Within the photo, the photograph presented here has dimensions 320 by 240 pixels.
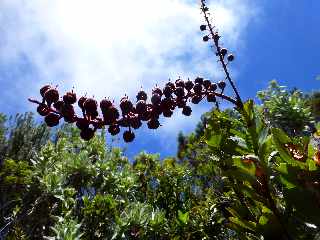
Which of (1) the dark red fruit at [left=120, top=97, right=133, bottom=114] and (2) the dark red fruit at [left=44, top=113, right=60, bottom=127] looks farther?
(1) the dark red fruit at [left=120, top=97, right=133, bottom=114]

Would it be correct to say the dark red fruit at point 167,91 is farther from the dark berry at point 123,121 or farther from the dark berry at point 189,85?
the dark berry at point 123,121

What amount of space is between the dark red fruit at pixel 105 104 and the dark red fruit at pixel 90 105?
0.03m

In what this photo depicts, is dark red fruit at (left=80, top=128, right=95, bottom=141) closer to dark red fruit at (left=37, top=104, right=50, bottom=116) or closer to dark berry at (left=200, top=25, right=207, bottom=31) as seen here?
dark red fruit at (left=37, top=104, right=50, bottom=116)

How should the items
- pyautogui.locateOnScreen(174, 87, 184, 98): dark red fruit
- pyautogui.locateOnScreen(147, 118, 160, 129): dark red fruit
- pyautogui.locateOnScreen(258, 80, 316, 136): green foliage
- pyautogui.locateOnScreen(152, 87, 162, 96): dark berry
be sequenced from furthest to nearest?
1. pyautogui.locateOnScreen(258, 80, 316, 136): green foliage
2. pyautogui.locateOnScreen(174, 87, 184, 98): dark red fruit
3. pyautogui.locateOnScreen(152, 87, 162, 96): dark berry
4. pyautogui.locateOnScreen(147, 118, 160, 129): dark red fruit

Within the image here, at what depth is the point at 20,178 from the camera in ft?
37.6

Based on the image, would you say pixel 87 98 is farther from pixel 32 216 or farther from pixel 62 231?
pixel 32 216

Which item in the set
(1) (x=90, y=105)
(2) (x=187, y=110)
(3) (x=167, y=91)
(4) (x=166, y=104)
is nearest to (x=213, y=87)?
(2) (x=187, y=110)

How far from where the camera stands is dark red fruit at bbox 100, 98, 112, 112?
2.53 metres

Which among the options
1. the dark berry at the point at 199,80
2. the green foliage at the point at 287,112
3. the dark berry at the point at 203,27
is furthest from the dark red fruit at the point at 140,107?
the green foliage at the point at 287,112

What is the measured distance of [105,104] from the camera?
2.54 m

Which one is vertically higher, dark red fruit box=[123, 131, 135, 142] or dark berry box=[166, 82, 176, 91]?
dark berry box=[166, 82, 176, 91]

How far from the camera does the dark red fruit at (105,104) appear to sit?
2533 mm

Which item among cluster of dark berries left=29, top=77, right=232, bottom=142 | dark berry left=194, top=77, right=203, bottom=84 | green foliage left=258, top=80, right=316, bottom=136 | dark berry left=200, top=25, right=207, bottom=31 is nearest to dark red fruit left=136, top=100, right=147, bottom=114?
A: cluster of dark berries left=29, top=77, right=232, bottom=142

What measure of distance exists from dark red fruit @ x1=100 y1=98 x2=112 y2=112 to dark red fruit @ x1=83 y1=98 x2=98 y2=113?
33 mm
